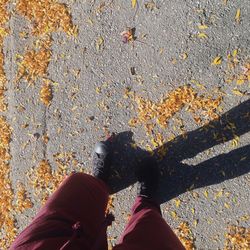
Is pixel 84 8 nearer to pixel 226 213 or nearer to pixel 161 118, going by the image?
pixel 161 118

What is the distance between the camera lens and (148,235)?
2602mm

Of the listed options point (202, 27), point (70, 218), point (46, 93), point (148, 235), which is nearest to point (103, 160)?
point (46, 93)

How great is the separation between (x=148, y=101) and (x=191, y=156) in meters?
0.61

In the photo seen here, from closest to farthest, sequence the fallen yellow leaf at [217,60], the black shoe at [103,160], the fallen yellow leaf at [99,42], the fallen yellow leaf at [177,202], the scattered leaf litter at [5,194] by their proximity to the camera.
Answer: the fallen yellow leaf at [217,60] < the fallen yellow leaf at [177,202] < the black shoe at [103,160] < the fallen yellow leaf at [99,42] < the scattered leaf litter at [5,194]

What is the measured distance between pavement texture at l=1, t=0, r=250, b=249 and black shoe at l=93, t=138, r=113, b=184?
95mm

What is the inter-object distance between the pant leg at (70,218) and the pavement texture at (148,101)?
0.66 m

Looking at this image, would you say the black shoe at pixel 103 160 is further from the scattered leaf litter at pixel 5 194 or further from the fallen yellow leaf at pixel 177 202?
the scattered leaf litter at pixel 5 194

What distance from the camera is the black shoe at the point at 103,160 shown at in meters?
3.65

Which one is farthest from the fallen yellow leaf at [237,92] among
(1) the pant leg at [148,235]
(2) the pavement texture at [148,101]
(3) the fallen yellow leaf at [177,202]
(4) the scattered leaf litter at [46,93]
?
(4) the scattered leaf litter at [46,93]

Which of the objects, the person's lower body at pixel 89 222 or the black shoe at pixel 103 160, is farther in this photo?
the black shoe at pixel 103 160

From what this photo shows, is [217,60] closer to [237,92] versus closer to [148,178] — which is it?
[237,92]

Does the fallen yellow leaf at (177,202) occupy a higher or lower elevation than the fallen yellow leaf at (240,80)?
lower

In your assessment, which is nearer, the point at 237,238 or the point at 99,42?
the point at 237,238

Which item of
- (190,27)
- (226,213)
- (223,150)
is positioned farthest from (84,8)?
(226,213)
